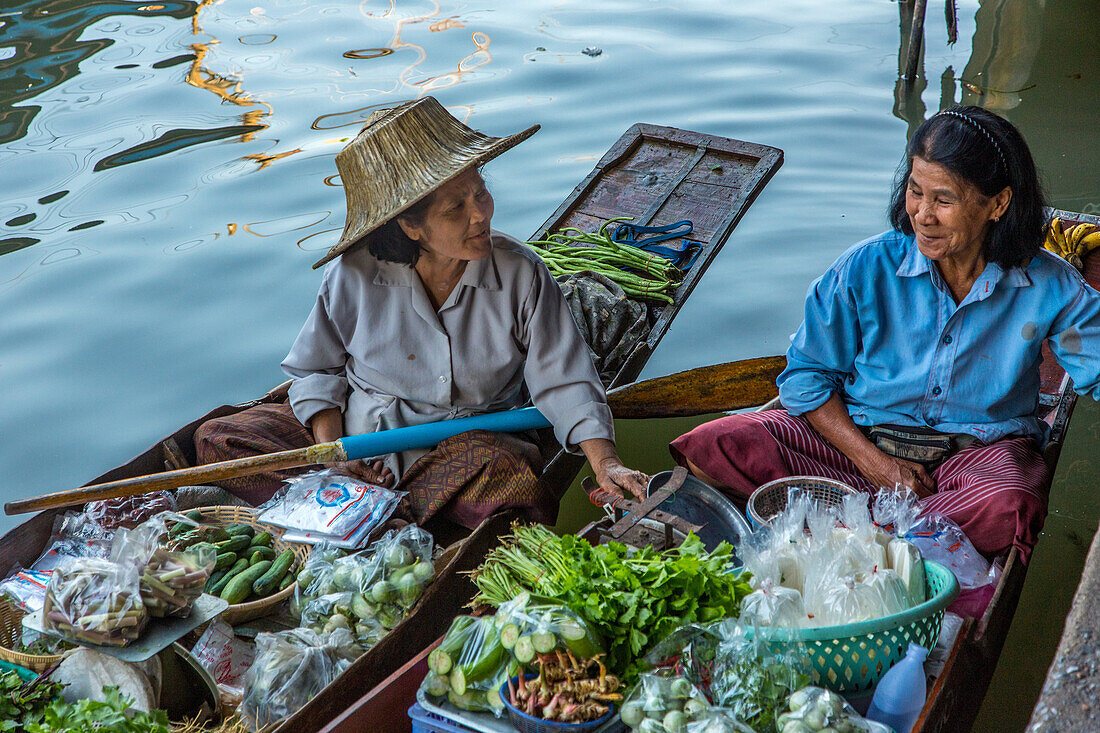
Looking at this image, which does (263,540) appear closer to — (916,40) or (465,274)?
(465,274)

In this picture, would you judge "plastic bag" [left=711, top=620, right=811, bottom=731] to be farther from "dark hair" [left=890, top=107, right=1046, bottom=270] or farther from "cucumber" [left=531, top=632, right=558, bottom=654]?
"dark hair" [left=890, top=107, right=1046, bottom=270]

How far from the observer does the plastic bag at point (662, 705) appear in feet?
4.92

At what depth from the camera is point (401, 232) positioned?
8.42 ft

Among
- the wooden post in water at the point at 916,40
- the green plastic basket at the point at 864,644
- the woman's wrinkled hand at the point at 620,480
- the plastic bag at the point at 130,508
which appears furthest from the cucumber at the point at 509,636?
the wooden post in water at the point at 916,40

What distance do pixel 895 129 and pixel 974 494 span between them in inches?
183

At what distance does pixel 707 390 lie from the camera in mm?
3082

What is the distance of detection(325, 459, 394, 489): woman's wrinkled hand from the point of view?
2.74 m

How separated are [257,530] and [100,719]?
3.06ft

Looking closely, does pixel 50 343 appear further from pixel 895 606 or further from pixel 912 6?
pixel 912 6

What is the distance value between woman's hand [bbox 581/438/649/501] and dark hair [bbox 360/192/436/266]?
0.71 m

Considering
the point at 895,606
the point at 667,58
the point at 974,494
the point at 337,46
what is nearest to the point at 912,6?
the point at 667,58

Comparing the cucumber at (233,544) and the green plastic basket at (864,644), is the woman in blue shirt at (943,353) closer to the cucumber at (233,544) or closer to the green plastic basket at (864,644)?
the green plastic basket at (864,644)

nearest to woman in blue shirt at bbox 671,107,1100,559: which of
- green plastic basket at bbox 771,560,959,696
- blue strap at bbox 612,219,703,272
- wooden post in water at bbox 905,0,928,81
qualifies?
green plastic basket at bbox 771,560,959,696

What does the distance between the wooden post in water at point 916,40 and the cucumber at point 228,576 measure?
19.5 ft
